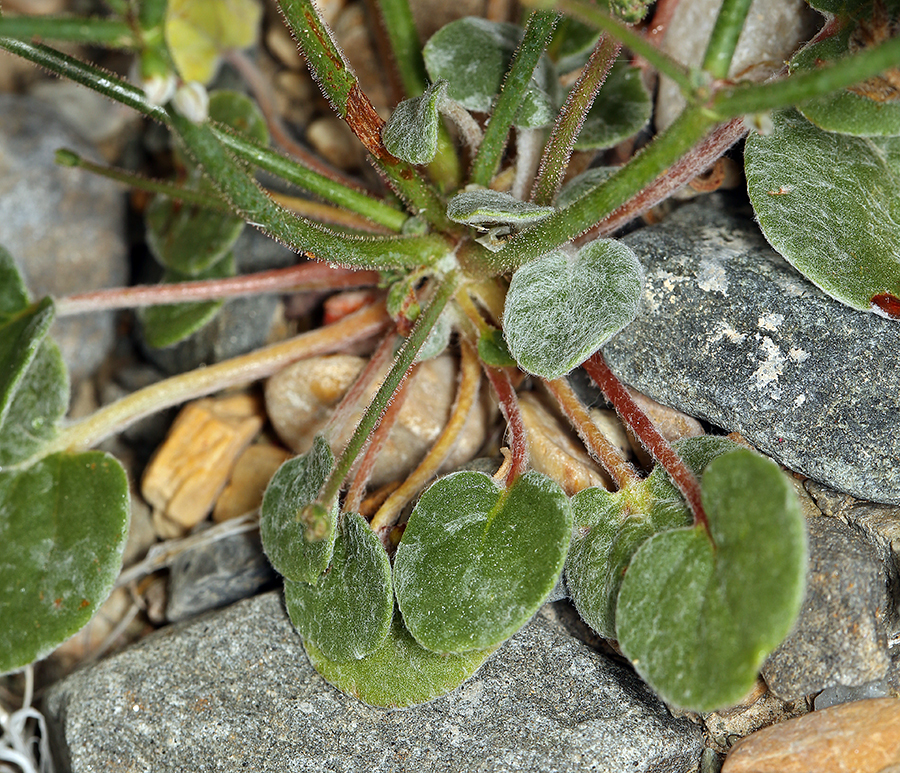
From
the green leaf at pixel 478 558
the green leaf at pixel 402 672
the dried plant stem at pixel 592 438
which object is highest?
the green leaf at pixel 478 558

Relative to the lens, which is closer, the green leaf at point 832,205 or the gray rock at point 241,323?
the green leaf at point 832,205

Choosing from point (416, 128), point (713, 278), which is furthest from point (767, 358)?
point (416, 128)

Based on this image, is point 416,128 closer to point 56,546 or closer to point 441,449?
point 441,449

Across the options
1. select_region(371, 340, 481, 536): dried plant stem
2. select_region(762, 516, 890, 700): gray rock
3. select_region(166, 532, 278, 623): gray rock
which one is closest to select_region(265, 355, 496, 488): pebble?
select_region(371, 340, 481, 536): dried plant stem

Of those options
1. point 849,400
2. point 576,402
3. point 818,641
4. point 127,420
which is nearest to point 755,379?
point 849,400

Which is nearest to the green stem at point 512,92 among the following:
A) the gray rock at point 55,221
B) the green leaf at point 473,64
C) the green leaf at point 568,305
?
the green leaf at point 473,64

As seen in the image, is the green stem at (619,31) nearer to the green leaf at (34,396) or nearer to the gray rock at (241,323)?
the green leaf at (34,396)
